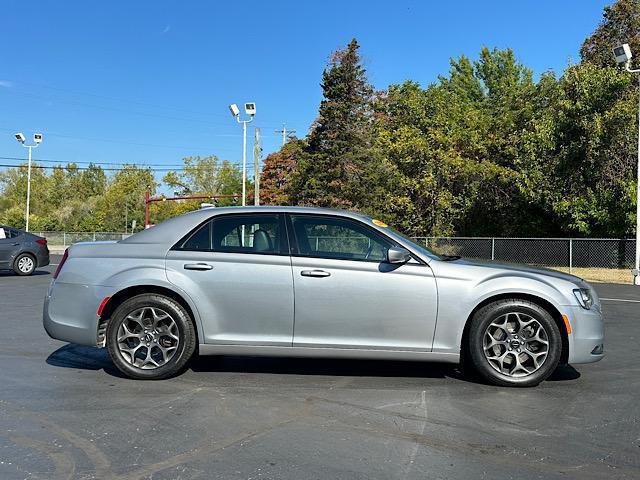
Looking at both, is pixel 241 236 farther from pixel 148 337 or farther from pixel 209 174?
pixel 209 174

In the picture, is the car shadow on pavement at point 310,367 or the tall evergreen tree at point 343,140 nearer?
the car shadow on pavement at point 310,367

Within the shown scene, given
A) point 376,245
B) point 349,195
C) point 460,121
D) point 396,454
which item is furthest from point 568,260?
point 396,454

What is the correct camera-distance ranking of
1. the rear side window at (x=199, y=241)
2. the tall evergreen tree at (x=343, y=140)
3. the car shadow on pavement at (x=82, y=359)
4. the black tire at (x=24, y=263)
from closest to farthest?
the rear side window at (x=199, y=241) < the car shadow on pavement at (x=82, y=359) < the black tire at (x=24, y=263) < the tall evergreen tree at (x=343, y=140)

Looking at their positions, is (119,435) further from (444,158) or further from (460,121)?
(460,121)

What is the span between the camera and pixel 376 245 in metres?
5.25

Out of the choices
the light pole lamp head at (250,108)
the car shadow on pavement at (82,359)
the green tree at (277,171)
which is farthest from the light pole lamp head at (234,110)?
the car shadow on pavement at (82,359)

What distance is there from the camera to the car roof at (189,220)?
5438 mm

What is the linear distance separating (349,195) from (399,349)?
26.9 meters

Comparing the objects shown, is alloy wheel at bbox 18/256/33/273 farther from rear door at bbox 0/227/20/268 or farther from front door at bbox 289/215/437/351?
front door at bbox 289/215/437/351

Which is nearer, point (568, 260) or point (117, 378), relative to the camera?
point (117, 378)

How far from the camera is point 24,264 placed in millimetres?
16516

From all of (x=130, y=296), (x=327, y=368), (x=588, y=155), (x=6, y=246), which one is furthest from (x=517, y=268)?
(x=588, y=155)

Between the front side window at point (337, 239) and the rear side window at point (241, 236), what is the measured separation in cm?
19

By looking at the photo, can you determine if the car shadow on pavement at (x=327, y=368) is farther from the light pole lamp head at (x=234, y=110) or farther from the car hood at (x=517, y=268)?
the light pole lamp head at (x=234, y=110)
